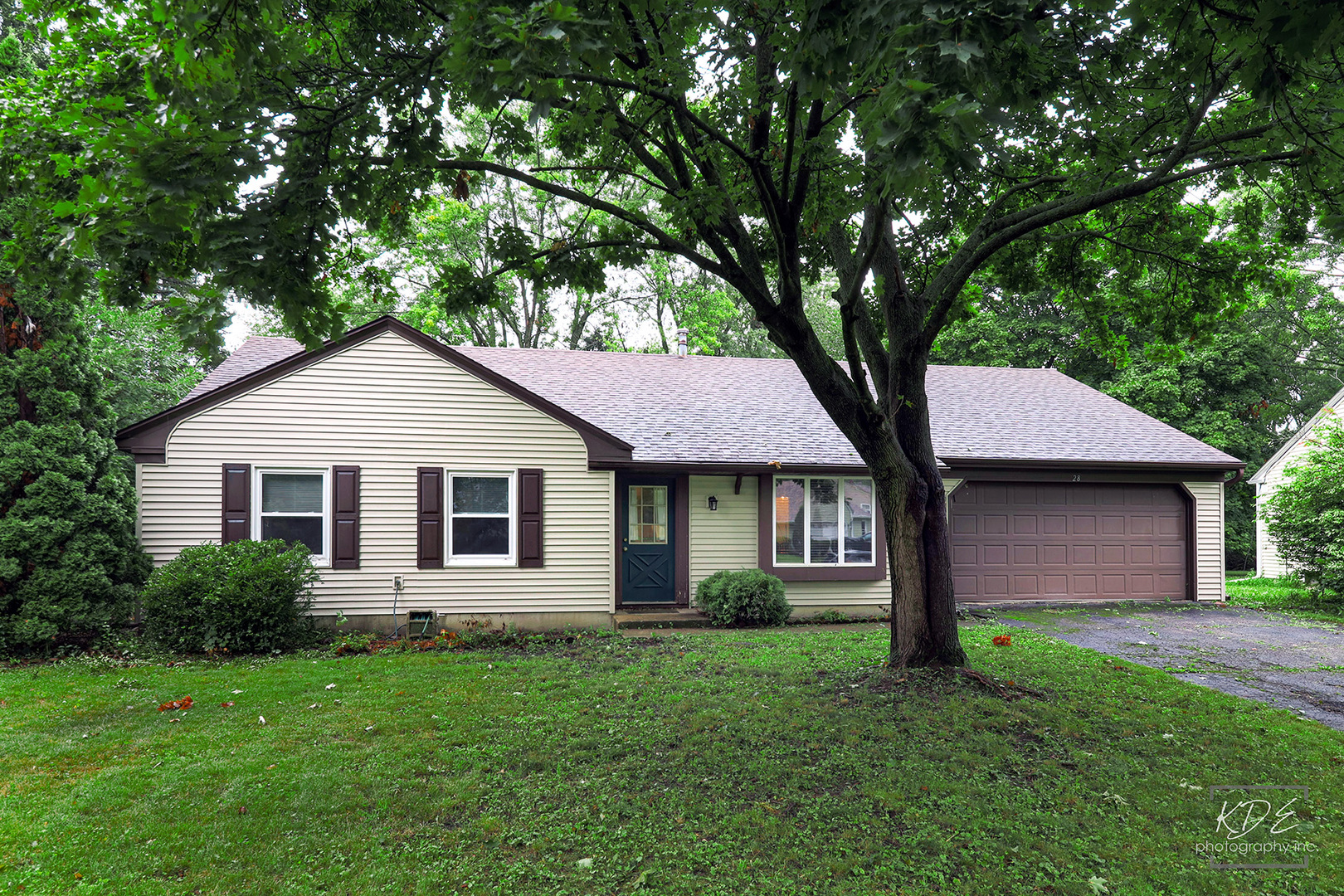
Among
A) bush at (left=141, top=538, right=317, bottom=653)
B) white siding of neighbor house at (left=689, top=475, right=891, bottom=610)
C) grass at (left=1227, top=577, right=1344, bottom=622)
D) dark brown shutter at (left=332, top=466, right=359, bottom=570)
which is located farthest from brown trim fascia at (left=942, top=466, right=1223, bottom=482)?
bush at (left=141, top=538, right=317, bottom=653)

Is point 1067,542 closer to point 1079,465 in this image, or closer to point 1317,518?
Answer: point 1079,465

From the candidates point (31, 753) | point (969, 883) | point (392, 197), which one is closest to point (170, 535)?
point (31, 753)

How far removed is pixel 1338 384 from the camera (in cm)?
2438

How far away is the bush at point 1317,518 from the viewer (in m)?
12.4

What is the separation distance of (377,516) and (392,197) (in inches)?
207

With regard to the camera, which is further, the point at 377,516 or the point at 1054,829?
the point at 377,516

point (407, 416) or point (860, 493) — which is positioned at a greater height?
point (407, 416)

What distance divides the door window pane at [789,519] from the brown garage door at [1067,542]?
3086mm

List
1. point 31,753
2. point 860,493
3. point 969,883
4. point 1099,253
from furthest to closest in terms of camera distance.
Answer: point 860,493, point 1099,253, point 31,753, point 969,883

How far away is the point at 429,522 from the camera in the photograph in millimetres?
9438

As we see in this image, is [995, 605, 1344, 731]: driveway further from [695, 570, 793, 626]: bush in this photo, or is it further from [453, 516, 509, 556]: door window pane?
[453, 516, 509, 556]: door window pane

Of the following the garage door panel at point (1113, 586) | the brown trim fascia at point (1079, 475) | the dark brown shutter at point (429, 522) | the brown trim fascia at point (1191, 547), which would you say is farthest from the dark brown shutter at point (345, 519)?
the brown trim fascia at point (1191, 547)

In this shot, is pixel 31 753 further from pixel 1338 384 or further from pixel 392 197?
pixel 1338 384
